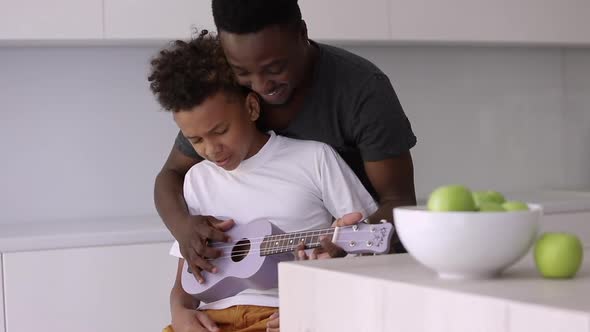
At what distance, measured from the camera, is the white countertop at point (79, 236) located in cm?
246

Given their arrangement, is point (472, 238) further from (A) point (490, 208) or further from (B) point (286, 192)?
(B) point (286, 192)

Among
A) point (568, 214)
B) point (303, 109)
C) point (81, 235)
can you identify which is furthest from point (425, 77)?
point (303, 109)

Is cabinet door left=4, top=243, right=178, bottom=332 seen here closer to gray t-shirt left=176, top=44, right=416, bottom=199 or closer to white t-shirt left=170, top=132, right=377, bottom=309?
white t-shirt left=170, top=132, right=377, bottom=309

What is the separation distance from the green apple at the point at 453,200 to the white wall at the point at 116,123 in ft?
6.93

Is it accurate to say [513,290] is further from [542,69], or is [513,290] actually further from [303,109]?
[542,69]

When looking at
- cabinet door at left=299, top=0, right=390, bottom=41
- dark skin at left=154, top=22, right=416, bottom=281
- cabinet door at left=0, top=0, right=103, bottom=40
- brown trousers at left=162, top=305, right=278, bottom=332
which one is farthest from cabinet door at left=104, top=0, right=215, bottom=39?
brown trousers at left=162, top=305, right=278, bottom=332

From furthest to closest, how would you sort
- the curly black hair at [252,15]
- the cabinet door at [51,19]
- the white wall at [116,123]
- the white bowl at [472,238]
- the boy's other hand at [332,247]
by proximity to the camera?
the white wall at [116,123] < the cabinet door at [51,19] < the curly black hair at [252,15] < the boy's other hand at [332,247] < the white bowl at [472,238]

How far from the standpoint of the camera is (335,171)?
1.75 m

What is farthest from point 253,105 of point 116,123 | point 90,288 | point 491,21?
point 491,21

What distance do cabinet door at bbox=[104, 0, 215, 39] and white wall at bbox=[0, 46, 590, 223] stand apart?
0.32 meters

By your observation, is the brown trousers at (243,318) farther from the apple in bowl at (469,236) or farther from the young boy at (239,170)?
the apple in bowl at (469,236)

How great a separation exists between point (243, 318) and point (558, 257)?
2.58 feet

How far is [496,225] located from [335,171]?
784mm

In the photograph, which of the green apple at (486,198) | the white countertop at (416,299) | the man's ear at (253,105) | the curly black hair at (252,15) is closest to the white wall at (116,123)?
the man's ear at (253,105)
